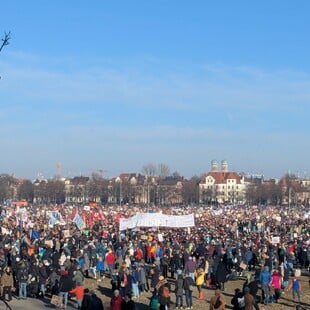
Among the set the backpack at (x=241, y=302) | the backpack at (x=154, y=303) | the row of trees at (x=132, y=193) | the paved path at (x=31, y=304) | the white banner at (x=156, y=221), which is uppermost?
the row of trees at (x=132, y=193)

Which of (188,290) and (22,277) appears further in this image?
(22,277)

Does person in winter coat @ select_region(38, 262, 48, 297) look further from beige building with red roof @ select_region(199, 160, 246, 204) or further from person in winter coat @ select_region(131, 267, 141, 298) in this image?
beige building with red roof @ select_region(199, 160, 246, 204)

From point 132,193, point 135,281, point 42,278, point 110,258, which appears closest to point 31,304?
point 42,278

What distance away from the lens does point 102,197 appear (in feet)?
447

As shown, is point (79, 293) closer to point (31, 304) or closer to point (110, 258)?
point (31, 304)

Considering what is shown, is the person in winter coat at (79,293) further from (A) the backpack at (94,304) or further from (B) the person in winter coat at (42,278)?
(A) the backpack at (94,304)

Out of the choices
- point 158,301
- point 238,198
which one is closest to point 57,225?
point 158,301

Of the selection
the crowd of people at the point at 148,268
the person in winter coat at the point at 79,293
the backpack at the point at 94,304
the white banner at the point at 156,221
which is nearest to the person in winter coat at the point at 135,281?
the crowd of people at the point at 148,268

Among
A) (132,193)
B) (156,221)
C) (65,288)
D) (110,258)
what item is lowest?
(65,288)

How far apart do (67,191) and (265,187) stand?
132 feet

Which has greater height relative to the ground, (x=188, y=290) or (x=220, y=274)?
(x=220, y=274)

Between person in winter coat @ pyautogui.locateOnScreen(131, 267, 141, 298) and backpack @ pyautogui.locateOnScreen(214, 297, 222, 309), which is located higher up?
backpack @ pyautogui.locateOnScreen(214, 297, 222, 309)

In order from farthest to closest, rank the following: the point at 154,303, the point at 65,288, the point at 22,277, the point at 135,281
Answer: the point at 135,281 < the point at 22,277 < the point at 65,288 < the point at 154,303

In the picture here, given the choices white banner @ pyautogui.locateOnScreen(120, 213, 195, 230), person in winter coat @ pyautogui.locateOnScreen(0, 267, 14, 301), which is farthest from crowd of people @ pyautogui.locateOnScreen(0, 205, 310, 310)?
white banner @ pyautogui.locateOnScreen(120, 213, 195, 230)
